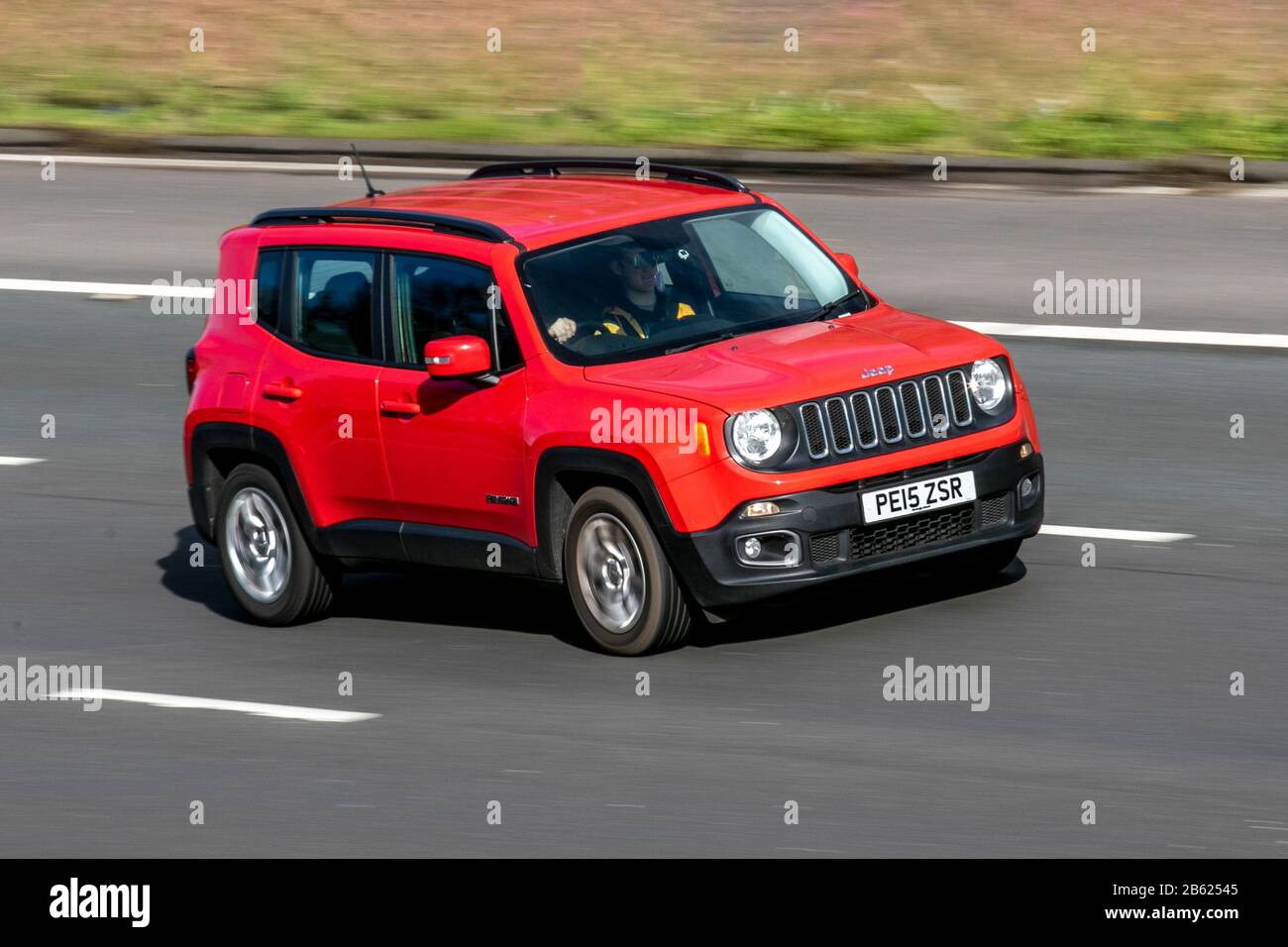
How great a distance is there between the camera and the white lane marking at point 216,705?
8.40 metres

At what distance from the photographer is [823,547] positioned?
8.41 metres

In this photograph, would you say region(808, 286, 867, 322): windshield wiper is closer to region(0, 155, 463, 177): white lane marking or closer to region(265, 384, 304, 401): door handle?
region(265, 384, 304, 401): door handle

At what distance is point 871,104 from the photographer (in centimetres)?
2111

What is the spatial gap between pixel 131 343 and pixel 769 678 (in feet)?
25.8

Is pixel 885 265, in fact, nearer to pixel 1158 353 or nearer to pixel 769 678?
pixel 1158 353

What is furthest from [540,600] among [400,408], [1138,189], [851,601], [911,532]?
[1138,189]

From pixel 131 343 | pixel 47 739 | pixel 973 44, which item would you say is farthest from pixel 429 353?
pixel 973 44

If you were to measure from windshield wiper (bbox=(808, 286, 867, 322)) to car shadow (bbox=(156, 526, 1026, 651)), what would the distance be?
3.67 ft

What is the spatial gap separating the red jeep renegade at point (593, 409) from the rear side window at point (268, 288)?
0.04 feet

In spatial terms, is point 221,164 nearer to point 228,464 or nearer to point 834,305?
point 228,464

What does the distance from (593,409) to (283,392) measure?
1741 millimetres

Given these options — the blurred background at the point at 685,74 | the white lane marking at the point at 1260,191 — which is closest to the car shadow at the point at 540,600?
the white lane marking at the point at 1260,191

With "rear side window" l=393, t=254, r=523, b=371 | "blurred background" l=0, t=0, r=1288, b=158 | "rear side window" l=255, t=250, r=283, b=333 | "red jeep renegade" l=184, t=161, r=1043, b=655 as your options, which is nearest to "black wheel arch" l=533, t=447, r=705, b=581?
"red jeep renegade" l=184, t=161, r=1043, b=655

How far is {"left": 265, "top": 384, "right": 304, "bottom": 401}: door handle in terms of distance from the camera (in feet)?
31.3
